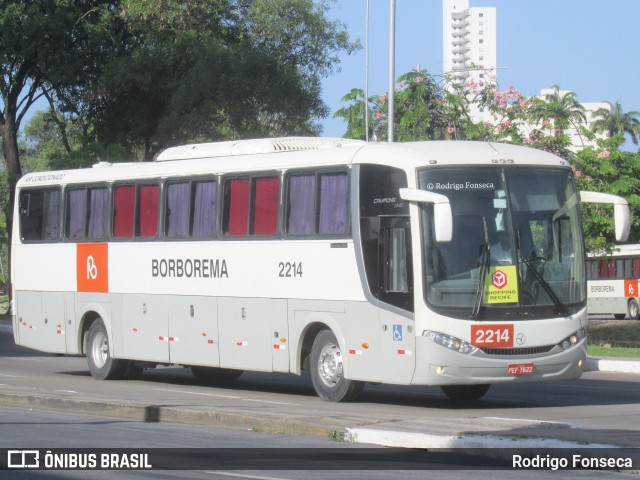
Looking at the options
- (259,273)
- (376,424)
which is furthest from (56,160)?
(376,424)

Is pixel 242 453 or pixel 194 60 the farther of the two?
pixel 194 60

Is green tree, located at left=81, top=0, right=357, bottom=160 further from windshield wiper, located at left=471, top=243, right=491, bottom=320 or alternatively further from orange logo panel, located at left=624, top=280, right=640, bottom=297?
windshield wiper, located at left=471, top=243, right=491, bottom=320

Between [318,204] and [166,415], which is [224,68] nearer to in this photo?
[318,204]

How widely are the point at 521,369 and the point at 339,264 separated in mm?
2975

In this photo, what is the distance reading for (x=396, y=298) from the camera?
54.9ft

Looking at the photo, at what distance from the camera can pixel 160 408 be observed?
1534 cm

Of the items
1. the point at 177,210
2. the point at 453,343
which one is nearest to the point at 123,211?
the point at 177,210

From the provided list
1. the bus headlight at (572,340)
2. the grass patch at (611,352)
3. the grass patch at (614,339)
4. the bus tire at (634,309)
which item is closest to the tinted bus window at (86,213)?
the bus headlight at (572,340)

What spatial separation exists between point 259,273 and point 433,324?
384 centimetres

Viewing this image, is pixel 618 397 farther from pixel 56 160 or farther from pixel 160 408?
pixel 56 160

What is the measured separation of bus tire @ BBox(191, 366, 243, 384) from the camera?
893 inches

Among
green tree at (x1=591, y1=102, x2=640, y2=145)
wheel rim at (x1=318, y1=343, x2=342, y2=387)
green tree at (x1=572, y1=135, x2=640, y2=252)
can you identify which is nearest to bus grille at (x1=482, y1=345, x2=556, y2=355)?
wheel rim at (x1=318, y1=343, x2=342, y2=387)

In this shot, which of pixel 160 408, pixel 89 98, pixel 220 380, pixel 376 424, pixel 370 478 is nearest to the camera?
pixel 370 478

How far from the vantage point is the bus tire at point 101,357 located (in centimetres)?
2255
